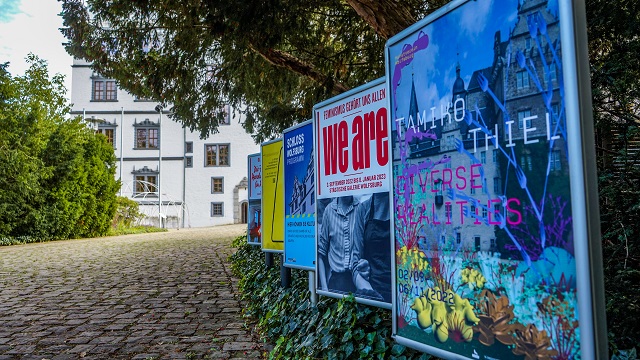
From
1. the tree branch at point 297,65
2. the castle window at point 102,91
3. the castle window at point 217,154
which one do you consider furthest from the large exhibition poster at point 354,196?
the castle window at point 102,91

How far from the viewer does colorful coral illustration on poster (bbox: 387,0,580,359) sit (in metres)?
1.89

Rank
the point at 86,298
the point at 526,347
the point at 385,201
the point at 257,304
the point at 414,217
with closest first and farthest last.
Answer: the point at 526,347 < the point at 414,217 < the point at 385,201 < the point at 257,304 < the point at 86,298

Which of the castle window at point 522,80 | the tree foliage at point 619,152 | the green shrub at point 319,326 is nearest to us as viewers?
the castle window at point 522,80

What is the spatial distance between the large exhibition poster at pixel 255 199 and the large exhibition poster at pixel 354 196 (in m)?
3.86

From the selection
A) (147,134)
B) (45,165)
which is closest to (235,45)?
(45,165)

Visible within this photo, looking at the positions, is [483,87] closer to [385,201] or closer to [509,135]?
[509,135]

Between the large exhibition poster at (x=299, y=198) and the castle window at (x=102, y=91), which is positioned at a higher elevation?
the castle window at (x=102, y=91)

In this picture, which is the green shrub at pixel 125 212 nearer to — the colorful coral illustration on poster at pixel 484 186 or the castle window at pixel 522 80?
the colorful coral illustration on poster at pixel 484 186

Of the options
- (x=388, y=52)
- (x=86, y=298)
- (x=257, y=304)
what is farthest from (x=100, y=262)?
(x=388, y=52)

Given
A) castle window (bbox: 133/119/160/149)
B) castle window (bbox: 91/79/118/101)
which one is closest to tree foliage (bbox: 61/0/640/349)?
castle window (bbox: 133/119/160/149)

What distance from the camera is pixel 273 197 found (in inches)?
243

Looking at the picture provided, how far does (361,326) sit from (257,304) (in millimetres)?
2761

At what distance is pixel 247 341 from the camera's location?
5121mm

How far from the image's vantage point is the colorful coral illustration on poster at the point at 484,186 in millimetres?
1890
